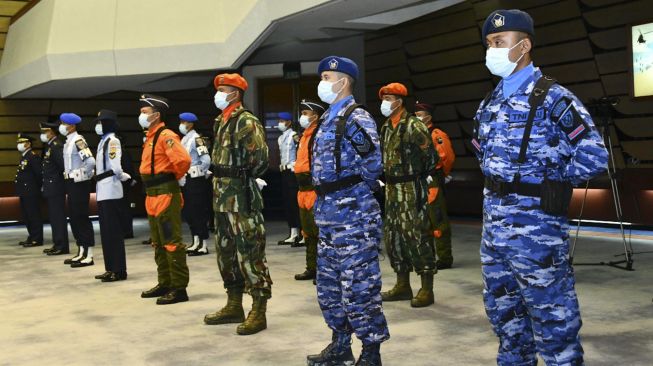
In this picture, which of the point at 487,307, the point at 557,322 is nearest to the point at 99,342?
the point at 487,307

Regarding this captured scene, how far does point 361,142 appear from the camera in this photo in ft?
11.2

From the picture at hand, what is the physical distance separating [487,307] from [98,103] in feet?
40.4

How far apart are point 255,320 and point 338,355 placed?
40.1 inches

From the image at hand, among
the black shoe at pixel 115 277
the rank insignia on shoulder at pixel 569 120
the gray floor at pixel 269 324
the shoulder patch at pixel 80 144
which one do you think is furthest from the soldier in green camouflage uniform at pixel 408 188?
the shoulder patch at pixel 80 144

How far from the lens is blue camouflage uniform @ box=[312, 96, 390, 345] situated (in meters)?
3.35

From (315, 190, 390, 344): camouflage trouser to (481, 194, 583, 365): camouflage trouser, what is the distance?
81 cm

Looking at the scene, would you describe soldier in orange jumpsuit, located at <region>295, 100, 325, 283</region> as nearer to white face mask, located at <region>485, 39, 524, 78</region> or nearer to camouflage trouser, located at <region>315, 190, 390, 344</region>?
camouflage trouser, located at <region>315, 190, 390, 344</region>

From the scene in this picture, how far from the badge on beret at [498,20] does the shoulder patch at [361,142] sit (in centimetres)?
94

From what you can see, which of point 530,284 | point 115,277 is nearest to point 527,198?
point 530,284

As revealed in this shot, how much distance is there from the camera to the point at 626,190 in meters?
8.81

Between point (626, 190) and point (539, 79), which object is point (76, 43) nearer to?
point (626, 190)

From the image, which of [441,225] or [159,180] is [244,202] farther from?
[441,225]

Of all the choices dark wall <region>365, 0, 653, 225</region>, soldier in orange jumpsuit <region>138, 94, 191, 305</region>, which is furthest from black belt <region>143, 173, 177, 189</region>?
dark wall <region>365, 0, 653, 225</region>

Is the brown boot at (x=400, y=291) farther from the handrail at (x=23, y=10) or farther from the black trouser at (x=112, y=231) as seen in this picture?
the handrail at (x=23, y=10)
